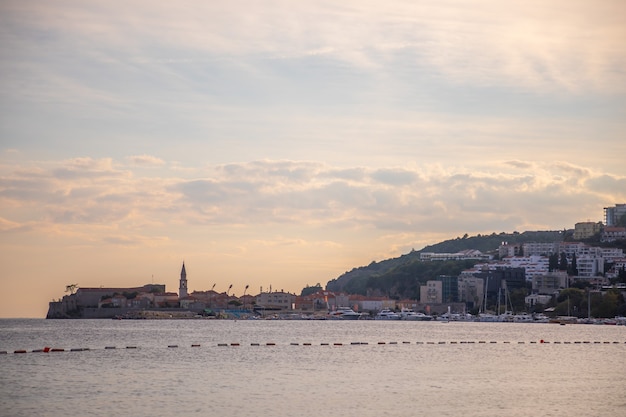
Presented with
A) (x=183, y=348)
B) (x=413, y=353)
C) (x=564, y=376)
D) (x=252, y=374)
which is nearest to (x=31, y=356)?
(x=183, y=348)

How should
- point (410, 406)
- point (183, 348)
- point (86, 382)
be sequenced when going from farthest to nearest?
point (183, 348) → point (86, 382) → point (410, 406)

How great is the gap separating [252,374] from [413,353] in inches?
1019

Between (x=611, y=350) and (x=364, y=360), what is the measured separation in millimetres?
30079

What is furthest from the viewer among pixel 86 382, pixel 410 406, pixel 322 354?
pixel 322 354

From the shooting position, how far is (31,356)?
3108 inches

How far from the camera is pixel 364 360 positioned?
76.6 m

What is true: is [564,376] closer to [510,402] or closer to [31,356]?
[510,402]

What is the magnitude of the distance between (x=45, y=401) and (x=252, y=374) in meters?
16.9

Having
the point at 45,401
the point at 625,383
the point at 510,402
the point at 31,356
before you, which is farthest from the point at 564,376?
the point at 31,356

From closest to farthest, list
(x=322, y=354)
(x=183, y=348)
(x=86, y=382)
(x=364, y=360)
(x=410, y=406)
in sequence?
(x=410, y=406), (x=86, y=382), (x=364, y=360), (x=322, y=354), (x=183, y=348)

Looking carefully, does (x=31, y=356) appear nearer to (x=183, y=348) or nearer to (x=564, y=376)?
(x=183, y=348)

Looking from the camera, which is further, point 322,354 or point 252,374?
point 322,354

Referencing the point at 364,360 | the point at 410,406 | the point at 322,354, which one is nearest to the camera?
the point at 410,406

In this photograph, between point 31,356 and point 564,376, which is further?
point 31,356
